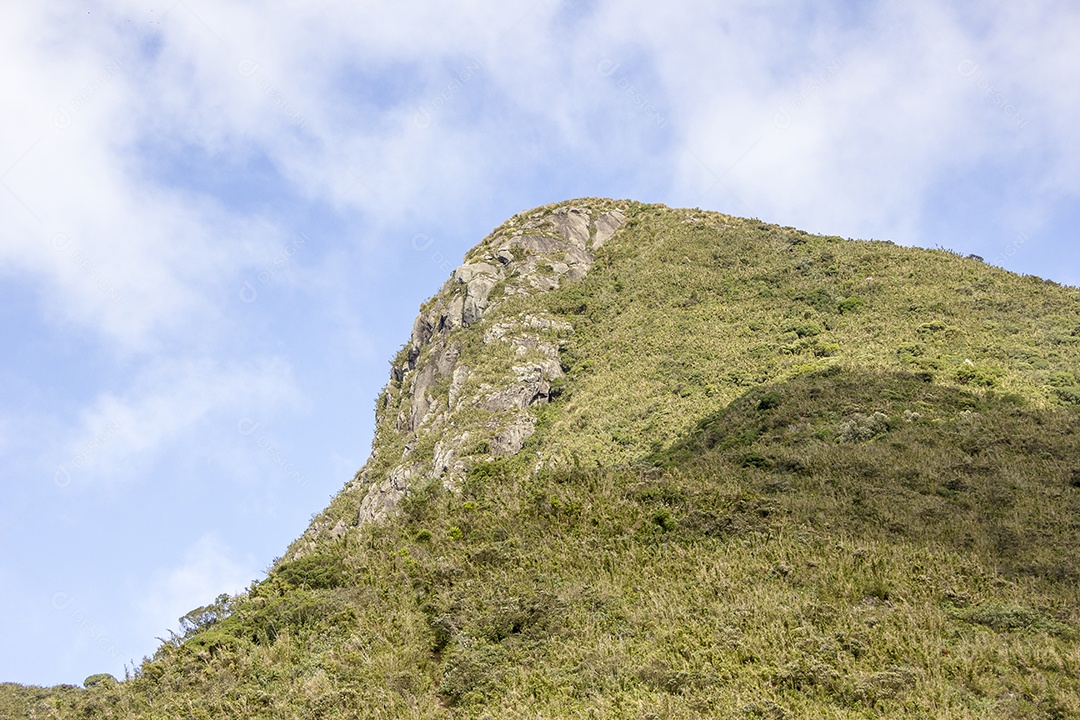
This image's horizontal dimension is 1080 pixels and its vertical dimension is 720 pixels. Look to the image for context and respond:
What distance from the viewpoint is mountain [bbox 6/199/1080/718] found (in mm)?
14156

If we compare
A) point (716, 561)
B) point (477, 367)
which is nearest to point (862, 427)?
point (716, 561)

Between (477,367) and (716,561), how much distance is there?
3640cm

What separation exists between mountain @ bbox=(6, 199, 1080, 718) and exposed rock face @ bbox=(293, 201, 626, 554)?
0.51m

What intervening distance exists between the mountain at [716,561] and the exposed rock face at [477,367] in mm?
513

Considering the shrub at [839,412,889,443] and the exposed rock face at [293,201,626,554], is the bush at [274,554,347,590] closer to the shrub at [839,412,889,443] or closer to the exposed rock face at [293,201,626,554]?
the exposed rock face at [293,201,626,554]

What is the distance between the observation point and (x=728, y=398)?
142 ft

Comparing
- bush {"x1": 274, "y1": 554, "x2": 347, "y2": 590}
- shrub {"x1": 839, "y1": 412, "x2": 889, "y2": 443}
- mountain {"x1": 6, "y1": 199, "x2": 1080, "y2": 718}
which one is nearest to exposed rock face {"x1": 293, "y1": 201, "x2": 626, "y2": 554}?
mountain {"x1": 6, "y1": 199, "x2": 1080, "y2": 718}

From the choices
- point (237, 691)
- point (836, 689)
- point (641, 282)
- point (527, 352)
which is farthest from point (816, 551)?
point (641, 282)

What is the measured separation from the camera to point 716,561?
1980 centimetres

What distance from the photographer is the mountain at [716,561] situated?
46.4 ft

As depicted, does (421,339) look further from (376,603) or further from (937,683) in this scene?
(937,683)

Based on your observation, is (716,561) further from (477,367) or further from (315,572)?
(477,367)

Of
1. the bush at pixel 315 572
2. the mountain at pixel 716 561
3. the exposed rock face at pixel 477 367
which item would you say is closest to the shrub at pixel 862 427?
the mountain at pixel 716 561

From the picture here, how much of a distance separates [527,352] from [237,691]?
135ft
